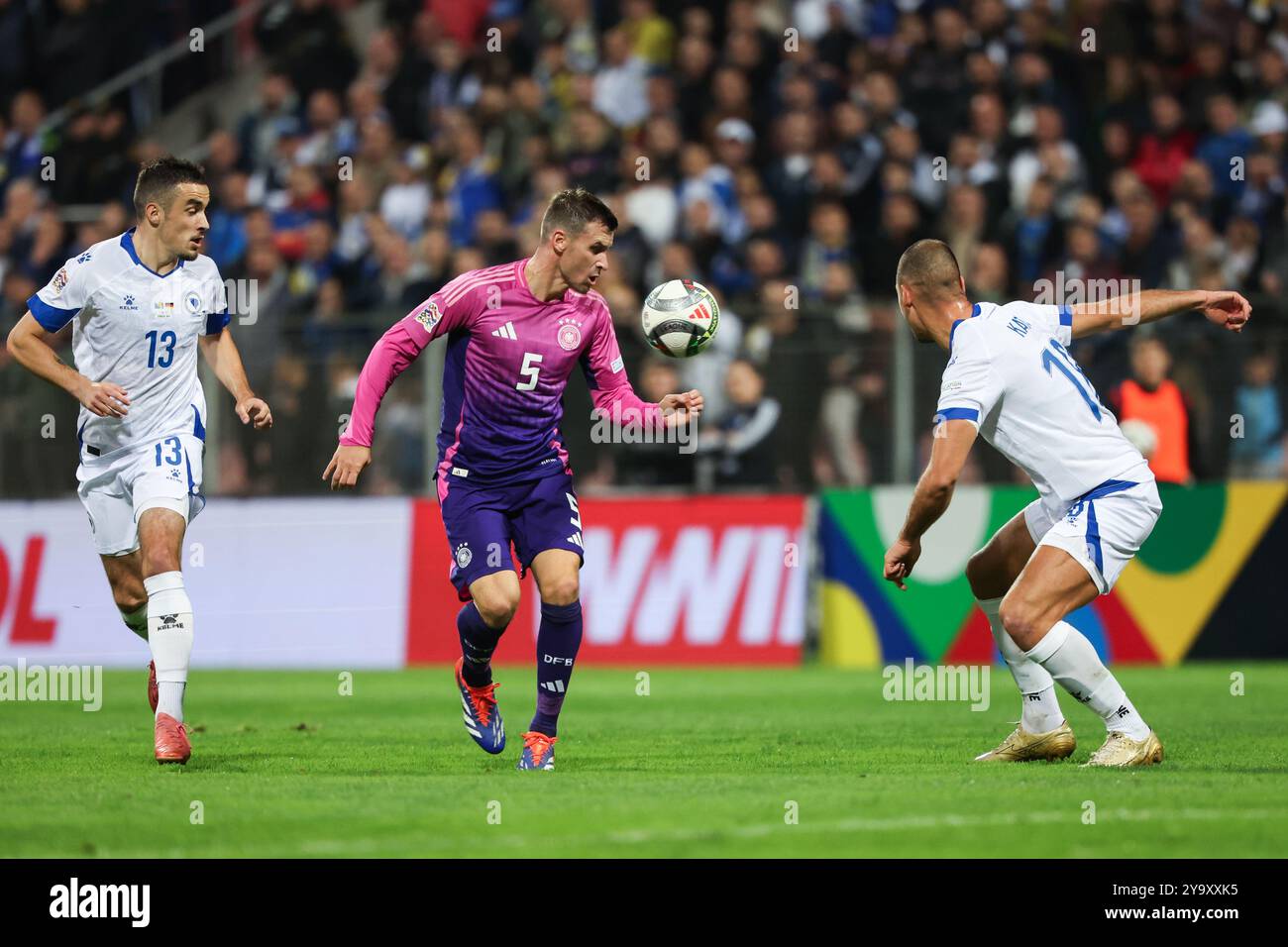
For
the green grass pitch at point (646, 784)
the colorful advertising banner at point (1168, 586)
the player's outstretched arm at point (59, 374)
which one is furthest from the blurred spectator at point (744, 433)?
the player's outstretched arm at point (59, 374)

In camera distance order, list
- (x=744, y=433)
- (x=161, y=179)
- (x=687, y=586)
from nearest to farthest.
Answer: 1. (x=161, y=179)
2. (x=687, y=586)
3. (x=744, y=433)

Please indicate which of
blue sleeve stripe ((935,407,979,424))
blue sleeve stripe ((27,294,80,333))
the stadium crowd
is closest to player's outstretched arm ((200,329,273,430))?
blue sleeve stripe ((27,294,80,333))

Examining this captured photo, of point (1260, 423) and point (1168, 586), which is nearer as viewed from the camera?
point (1168, 586)

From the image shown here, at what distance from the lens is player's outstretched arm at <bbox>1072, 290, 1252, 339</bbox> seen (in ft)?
29.1

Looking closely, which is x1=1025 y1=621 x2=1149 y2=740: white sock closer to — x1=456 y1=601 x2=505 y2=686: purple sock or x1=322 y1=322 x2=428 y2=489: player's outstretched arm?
x1=456 y1=601 x2=505 y2=686: purple sock

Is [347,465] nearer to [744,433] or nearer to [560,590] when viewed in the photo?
[560,590]

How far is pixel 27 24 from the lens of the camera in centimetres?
2355

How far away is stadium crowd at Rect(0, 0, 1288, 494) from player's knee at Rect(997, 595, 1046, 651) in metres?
6.72

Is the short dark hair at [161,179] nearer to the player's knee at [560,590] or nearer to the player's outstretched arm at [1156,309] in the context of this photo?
the player's knee at [560,590]

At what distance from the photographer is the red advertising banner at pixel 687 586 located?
15680 millimetres

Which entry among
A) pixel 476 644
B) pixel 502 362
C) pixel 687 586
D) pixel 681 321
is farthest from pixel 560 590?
pixel 687 586

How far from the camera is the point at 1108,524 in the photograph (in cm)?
868

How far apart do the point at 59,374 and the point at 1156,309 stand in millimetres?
5276

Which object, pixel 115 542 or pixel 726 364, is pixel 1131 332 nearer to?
pixel 726 364
